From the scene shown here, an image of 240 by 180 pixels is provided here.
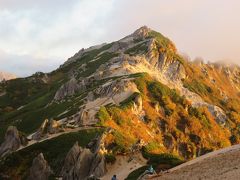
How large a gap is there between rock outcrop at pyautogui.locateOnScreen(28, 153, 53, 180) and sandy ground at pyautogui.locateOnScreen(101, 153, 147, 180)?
13842 millimetres

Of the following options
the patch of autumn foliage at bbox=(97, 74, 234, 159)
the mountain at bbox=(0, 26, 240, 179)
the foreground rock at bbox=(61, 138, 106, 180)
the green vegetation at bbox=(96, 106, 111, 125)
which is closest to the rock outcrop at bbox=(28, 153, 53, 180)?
the mountain at bbox=(0, 26, 240, 179)

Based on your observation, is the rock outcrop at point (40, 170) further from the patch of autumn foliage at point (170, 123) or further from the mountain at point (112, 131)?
the patch of autumn foliage at point (170, 123)

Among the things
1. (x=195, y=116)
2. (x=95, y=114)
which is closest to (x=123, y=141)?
(x=95, y=114)

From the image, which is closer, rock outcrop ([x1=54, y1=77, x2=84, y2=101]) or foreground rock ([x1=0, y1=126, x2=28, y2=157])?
foreground rock ([x1=0, y1=126, x2=28, y2=157])

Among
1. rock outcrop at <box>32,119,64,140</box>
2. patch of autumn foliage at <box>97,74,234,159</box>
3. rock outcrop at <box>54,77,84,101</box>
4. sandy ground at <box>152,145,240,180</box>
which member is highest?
rock outcrop at <box>54,77,84,101</box>

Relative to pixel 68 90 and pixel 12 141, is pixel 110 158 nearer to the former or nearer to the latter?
pixel 12 141

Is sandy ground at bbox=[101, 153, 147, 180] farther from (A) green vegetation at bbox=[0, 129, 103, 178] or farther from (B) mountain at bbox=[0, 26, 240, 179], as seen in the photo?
(A) green vegetation at bbox=[0, 129, 103, 178]

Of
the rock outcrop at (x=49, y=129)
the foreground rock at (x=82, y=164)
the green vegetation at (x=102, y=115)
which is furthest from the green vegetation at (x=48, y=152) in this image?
the green vegetation at (x=102, y=115)

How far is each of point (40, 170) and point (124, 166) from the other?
17528 mm

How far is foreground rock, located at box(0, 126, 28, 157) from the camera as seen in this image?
117 metres

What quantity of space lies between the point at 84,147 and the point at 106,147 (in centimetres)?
670

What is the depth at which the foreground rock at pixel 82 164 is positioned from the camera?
82.6m

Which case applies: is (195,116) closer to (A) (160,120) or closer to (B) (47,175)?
(A) (160,120)

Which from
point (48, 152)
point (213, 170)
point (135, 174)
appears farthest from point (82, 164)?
point (213, 170)
